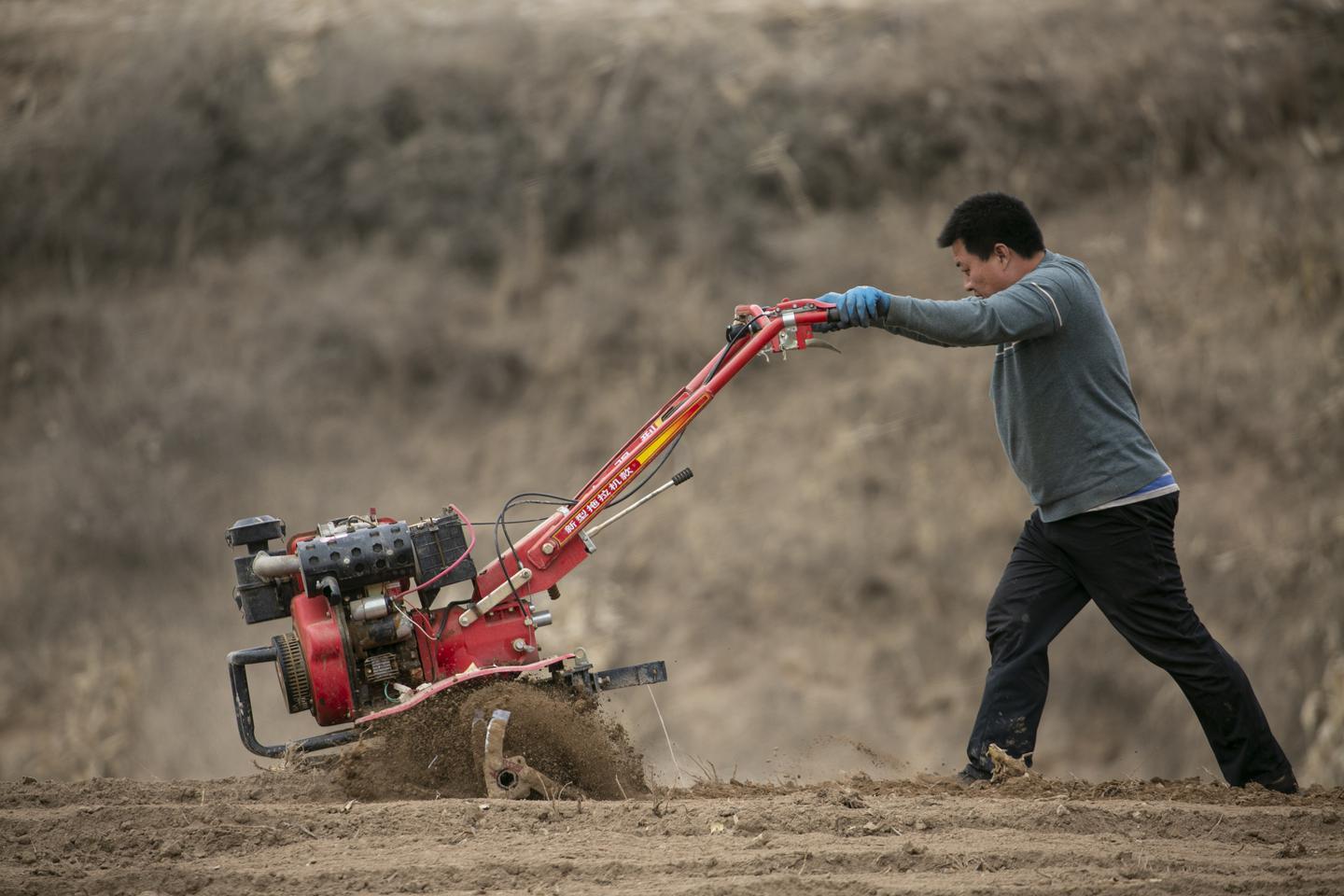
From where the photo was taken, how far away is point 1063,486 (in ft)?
17.1

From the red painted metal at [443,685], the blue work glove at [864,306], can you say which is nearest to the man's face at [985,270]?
the blue work glove at [864,306]

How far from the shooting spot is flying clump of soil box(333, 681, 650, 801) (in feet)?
16.7

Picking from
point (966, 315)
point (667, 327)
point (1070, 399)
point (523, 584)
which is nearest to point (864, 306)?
point (966, 315)

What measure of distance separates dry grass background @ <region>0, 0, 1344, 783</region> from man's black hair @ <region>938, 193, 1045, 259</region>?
605 centimetres

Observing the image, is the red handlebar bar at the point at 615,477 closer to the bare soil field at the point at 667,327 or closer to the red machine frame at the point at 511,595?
the red machine frame at the point at 511,595

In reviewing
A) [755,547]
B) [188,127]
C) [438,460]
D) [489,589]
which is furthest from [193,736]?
[489,589]

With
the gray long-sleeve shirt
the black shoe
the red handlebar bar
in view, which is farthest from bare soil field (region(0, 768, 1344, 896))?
the gray long-sleeve shirt

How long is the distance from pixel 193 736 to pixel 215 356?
3717 millimetres

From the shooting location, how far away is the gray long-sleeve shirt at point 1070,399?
16.7ft

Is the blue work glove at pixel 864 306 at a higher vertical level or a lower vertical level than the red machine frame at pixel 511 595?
higher

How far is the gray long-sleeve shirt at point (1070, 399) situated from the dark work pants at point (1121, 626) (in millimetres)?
120

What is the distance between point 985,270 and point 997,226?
0.18m

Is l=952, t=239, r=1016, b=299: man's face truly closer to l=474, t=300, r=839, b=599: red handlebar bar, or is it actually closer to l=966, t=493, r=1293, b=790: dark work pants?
l=474, t=300, r=839, b=599: red handlebar bar

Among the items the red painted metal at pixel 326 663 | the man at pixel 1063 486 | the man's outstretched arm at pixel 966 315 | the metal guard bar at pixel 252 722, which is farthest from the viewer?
the metal guard bar at pixel 252 722
